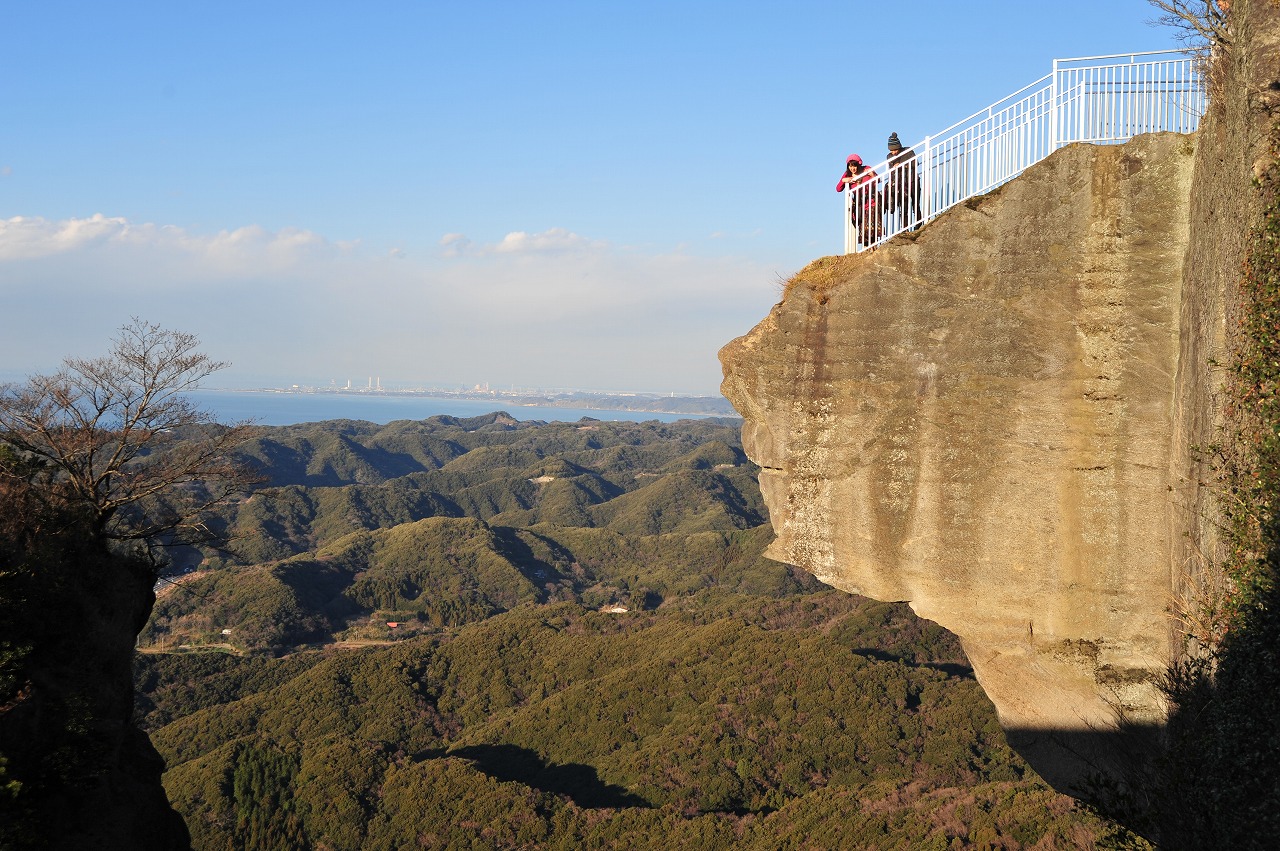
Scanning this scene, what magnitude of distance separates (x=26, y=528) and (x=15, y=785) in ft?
17.9

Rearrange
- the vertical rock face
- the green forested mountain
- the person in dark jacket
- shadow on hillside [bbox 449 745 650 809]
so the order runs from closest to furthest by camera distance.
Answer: the vertical rock face
the person in dark jacket
the green forested mountain
shadow on hillside [bbox 449 745 650 809]

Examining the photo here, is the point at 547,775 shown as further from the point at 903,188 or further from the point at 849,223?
the point at 903,188

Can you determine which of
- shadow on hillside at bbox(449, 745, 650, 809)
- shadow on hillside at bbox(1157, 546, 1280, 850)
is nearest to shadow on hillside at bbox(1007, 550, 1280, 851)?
shadow on hillside at bbox(1157, 546, 1280, 850)

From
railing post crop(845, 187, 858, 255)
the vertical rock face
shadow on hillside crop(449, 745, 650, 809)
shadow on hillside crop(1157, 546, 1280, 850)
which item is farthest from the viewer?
shadow on hillside crop(449, 745, 650, 809)

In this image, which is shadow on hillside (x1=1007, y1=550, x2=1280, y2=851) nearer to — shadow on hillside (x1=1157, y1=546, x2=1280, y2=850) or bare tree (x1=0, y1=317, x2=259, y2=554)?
shadow on hillside (x1=1157, y1=546, x2=1280, y2=850)

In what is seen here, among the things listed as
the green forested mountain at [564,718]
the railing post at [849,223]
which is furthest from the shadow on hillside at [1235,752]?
the railing post at [849,223]

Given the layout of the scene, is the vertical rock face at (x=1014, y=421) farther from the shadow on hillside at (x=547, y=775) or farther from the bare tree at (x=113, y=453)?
the shadow on hillside at (x=547, y=775)

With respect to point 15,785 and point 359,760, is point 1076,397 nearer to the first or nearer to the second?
point 15,785

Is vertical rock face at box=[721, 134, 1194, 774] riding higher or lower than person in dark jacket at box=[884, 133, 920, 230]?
lower

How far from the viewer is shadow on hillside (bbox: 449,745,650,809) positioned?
134 feet

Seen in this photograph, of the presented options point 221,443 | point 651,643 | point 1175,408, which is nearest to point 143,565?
point 221,443

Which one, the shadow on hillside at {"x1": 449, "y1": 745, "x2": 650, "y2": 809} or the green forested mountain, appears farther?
the shadow on hillside at {"x1": 449, "y1": 745, "x2": 650, "y2": 809}

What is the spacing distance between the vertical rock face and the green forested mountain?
8.20ft

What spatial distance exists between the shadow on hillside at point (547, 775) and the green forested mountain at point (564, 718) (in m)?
0.13
